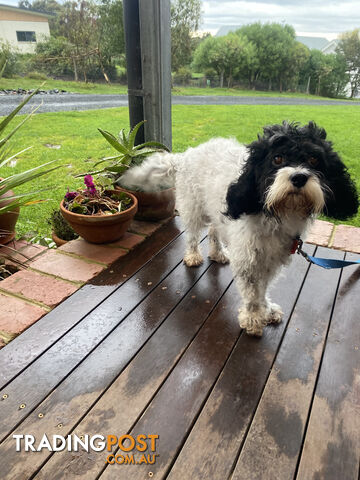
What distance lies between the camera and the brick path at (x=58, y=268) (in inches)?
86.3

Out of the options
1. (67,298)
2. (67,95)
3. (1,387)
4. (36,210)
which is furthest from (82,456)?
(67,95)

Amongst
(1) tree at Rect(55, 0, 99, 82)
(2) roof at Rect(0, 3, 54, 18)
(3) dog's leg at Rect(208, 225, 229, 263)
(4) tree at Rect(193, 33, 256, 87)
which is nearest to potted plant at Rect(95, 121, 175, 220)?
(3) dog's leg at Rect(208, 225, 229, 263)

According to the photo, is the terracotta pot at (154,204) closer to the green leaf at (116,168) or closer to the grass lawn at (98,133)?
the green leaf at (116,168)

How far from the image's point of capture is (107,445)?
148 cm

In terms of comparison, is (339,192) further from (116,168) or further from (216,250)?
(116,168)

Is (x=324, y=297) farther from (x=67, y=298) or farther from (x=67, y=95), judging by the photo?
(x=67, y=95)

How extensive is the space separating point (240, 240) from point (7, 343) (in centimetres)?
152

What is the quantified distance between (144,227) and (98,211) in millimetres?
538

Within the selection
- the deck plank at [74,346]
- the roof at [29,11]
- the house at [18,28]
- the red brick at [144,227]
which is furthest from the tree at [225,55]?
the deck plank at [74,346]

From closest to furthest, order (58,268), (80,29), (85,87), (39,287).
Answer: (39,287), (58,268), (80,29), (85,87)

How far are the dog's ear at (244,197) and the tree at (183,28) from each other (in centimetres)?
1333

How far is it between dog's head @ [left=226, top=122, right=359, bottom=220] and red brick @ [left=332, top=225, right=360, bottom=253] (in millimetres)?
1356

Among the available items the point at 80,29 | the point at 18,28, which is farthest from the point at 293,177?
the point at 80,29

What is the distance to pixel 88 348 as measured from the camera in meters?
1.97
